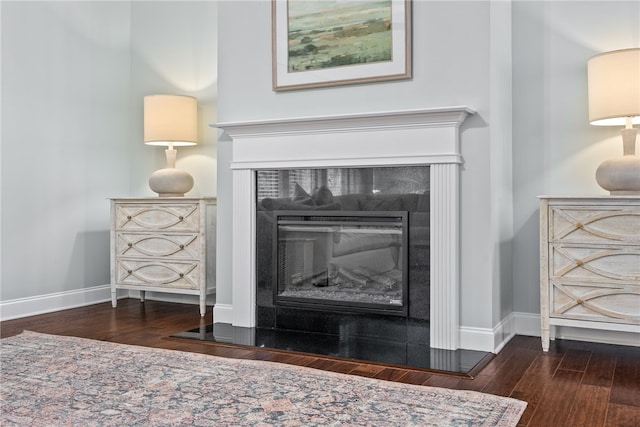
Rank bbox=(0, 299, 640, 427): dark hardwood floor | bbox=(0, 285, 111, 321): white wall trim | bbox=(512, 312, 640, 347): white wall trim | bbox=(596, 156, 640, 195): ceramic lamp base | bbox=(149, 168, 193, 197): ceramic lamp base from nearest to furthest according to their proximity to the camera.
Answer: bbox=(0, 299, 640, 427): dark hardwood floor
bbox=(596, 156, 640, 195): ceramic lamp base
bbox=(512, 312, 640, 347): white wall trim
bbox=(0, 285, 111, 321): white wall trim
bbox=(149, 168, 193, 197): ceramic lamp base

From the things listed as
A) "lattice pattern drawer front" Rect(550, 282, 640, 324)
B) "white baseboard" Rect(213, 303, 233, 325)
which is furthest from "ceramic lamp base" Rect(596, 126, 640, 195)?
"white baseboard" Rect(213, 303, 233, 325)

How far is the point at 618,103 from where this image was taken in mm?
2875

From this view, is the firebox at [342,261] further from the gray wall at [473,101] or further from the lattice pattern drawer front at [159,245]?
A: the lattice pattern drawer front at [159,245]

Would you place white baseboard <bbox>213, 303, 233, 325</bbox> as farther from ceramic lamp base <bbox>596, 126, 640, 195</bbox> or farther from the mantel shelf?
ceramic lamp base <bbox>596, 126, 640, 195</bbox>

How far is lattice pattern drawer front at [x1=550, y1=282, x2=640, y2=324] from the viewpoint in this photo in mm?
2752

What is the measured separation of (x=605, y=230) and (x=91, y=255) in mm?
3465

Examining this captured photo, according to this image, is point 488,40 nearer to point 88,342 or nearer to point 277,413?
point 277,413

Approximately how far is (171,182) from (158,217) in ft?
0.85

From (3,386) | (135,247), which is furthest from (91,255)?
(3,386)

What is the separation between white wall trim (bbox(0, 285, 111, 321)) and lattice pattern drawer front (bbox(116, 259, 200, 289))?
38 cm

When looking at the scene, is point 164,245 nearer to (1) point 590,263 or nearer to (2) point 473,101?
(2) point 473,101

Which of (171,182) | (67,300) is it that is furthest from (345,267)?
(67,300)

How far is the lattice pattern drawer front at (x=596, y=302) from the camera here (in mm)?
2752

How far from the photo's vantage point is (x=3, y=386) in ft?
7.52
